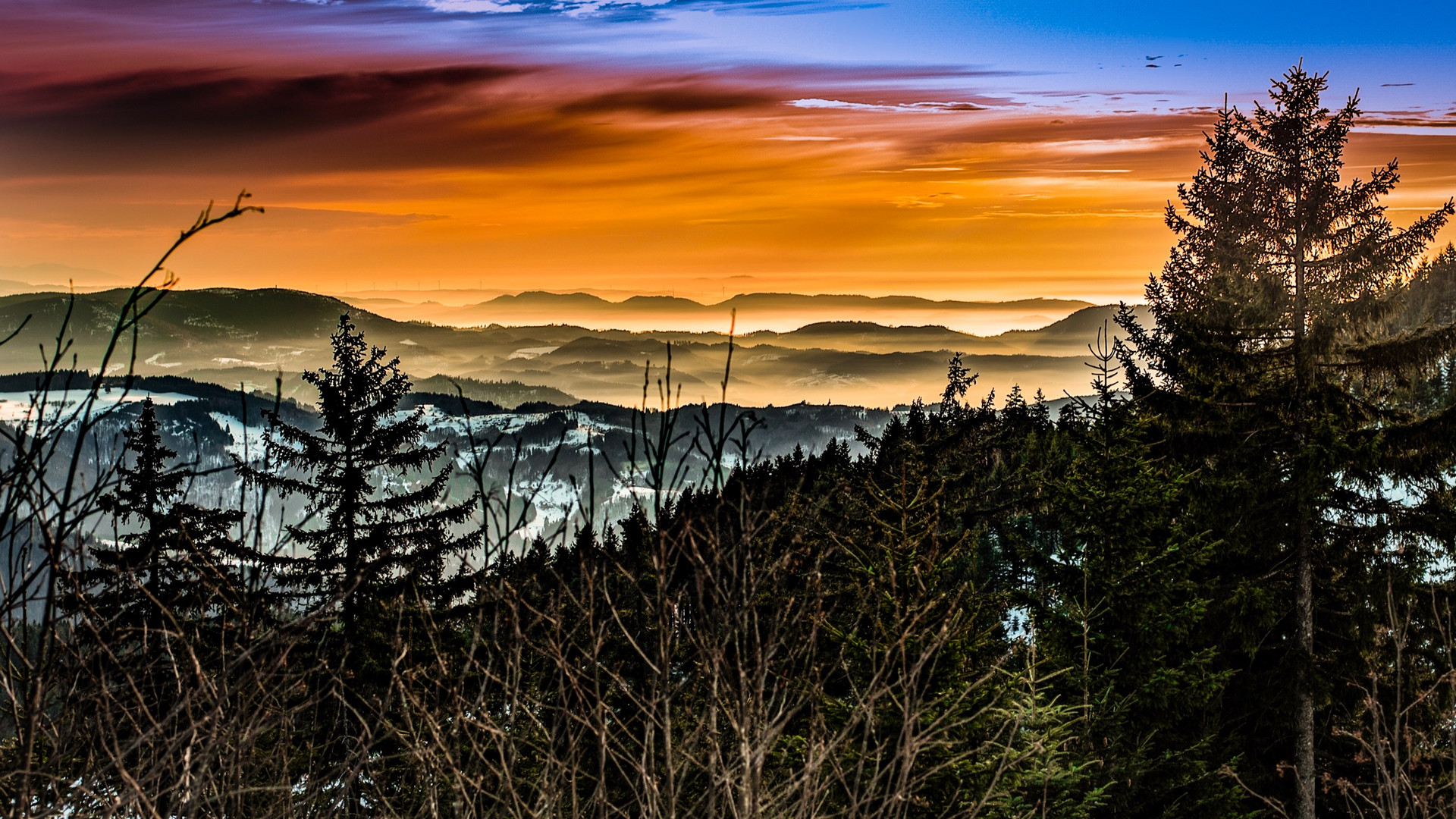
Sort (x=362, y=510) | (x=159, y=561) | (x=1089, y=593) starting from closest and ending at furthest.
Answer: (x=159, y=561) < (x=1089, y=593) < (x=362, y=510)

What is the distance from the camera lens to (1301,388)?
1366 centimetres

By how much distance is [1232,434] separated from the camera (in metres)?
14.0

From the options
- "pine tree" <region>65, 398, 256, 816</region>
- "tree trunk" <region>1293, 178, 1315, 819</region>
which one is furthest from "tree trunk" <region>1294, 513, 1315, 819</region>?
"pine tree" <region>65, 398, 256, 816</region>

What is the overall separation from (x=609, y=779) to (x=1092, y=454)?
7754 mm

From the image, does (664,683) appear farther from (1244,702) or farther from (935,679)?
(1244,702)

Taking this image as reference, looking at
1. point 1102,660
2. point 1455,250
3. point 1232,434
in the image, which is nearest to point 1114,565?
point 1102,660

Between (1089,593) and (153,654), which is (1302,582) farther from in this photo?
(153,654)

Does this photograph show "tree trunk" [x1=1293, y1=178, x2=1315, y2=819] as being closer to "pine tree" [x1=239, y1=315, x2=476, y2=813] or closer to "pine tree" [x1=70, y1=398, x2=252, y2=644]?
"pine tree" [x1=70, y1=398, x2=252, y2=644]

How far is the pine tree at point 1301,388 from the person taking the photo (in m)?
13.1

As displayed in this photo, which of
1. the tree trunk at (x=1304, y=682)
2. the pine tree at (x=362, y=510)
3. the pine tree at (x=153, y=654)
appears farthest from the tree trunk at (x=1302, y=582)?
the pine tree at (x=362, y=510)

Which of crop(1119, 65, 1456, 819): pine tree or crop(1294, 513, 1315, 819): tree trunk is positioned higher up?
crop(1119, 65, 1456, 819): pine tree

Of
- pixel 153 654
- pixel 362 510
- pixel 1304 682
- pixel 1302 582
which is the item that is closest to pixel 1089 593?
pixel 1304 682

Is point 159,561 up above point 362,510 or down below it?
above

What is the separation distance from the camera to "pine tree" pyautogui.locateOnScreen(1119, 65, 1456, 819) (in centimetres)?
1308
